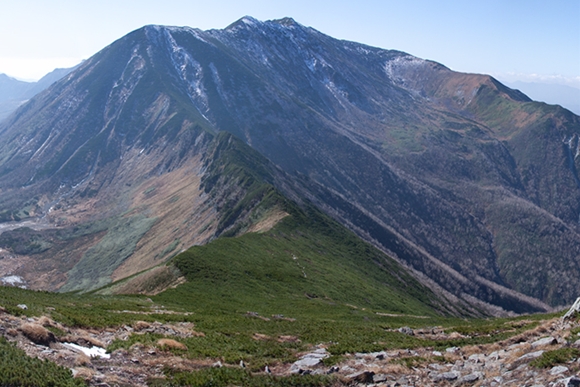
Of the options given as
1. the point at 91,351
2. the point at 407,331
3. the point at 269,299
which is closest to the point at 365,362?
the point at 407,331

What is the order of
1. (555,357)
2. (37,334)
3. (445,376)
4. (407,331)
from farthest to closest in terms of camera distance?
(407,331) < (37,334) < (445,376) < (555,357)

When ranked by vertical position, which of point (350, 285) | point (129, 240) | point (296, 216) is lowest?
point (129, 240)

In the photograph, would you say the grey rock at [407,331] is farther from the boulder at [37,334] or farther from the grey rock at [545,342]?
the boulder at [37,334]

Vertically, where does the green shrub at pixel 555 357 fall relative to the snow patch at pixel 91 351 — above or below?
above

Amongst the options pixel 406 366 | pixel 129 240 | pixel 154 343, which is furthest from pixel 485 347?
pixel 129 240

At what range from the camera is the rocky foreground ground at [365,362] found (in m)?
21.1

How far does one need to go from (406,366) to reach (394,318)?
39.5 m

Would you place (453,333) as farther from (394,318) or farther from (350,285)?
(350,285)

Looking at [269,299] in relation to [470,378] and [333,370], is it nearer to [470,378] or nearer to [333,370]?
[333,370]

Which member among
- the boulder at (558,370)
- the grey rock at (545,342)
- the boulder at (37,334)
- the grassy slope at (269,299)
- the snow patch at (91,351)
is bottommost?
the grassy slope at (269,299)

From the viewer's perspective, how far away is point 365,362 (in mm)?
27422

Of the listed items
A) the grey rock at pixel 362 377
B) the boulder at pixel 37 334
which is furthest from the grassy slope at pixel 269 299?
the boulder at pixel 37 334

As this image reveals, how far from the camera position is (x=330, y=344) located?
109ft

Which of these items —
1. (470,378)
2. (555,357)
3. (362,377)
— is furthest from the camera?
(362,377)
